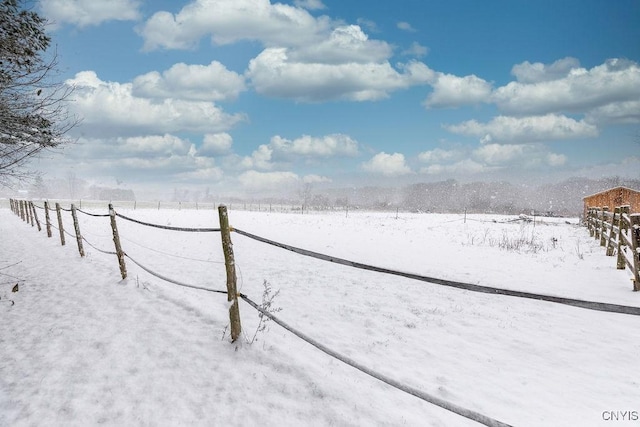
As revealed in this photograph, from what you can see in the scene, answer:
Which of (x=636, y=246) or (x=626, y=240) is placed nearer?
(x=636, y=246)

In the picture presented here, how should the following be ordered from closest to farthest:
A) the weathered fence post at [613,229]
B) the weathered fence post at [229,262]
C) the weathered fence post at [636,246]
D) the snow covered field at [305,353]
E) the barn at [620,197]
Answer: the snow covered field at [305,353], the weathered fence post at [229,262], the weathered fence post at [636,246], the weathered fence post at [613,229], the barn at [620,197]

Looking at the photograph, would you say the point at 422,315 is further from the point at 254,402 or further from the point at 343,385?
the point at 254,402

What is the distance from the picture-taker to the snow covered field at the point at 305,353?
351 cm

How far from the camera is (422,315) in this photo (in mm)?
6535

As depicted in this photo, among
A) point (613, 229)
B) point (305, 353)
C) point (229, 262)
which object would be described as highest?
point (229, 262)

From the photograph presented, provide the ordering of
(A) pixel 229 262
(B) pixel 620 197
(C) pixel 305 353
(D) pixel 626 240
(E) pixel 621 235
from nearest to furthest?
(A) pixel 229 262 < (C) pixel 305 353 < (D) pixel 626 240 < (E) pixel 621 235 < (B) pixel 620 197

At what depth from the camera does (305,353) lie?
4.58m

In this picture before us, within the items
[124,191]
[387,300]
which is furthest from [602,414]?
[124,191]

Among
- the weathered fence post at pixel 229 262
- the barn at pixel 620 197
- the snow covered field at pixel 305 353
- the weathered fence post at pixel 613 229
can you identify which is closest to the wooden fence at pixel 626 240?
the weathered fence post at pixel 613 229

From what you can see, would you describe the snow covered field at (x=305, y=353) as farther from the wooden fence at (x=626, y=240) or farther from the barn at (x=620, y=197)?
the barn at (x=620, y=197)

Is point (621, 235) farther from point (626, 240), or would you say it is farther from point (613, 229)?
point (613, 229)

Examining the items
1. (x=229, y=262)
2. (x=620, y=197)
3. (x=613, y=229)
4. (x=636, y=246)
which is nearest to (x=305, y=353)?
(x=229, y=262)

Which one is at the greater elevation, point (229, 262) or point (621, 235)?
point (229, 262)

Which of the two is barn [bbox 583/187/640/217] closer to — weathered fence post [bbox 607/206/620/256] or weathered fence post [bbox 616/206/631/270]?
weathered fence post [bbox 607/206/620/256]
